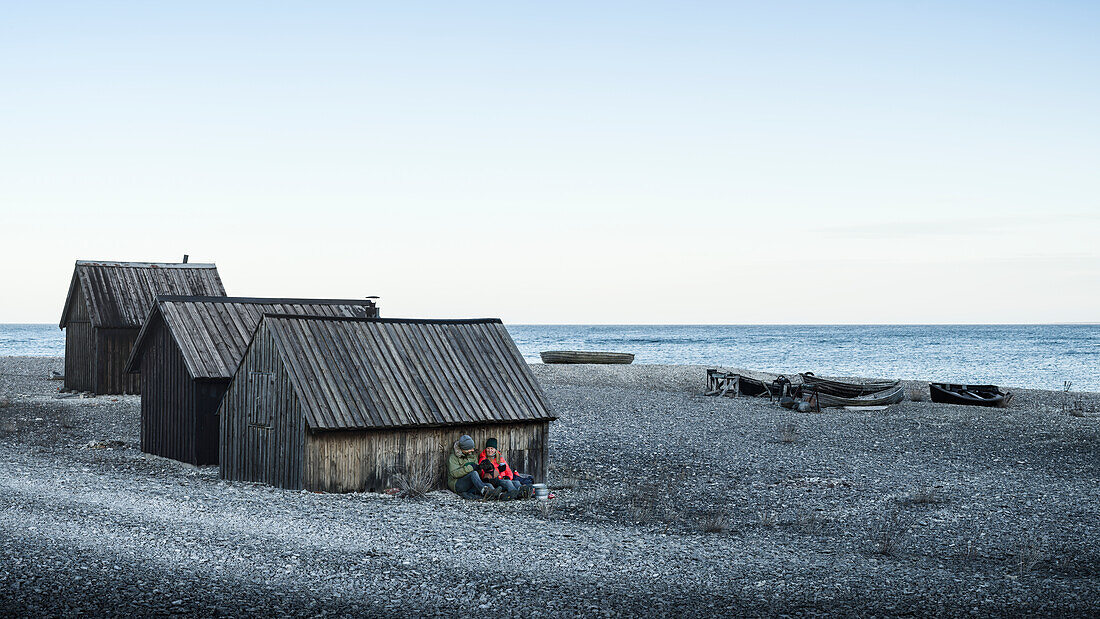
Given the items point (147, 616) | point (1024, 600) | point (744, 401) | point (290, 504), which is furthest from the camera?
point (744, 401)

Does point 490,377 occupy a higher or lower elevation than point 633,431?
higher

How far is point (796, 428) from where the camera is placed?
3095cm

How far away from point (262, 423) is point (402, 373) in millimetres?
2871

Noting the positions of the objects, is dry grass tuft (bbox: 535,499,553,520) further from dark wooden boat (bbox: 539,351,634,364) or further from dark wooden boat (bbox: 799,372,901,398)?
dark wooden boat (bbox: 539,351,634,364)

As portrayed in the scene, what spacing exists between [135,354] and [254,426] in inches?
297

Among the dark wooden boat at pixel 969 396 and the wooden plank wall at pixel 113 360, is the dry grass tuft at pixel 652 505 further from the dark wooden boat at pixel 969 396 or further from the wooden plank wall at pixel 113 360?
the wooden plank wall at pixel 113 360

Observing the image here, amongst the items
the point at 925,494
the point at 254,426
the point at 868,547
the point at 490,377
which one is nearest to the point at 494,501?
the point at 490,377

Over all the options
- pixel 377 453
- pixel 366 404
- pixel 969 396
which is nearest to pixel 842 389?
pixel 969 396

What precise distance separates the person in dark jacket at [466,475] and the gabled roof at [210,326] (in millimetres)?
6882

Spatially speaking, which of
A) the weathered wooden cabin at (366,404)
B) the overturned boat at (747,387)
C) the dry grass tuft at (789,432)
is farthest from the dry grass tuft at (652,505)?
the overturned boat at (747,387)

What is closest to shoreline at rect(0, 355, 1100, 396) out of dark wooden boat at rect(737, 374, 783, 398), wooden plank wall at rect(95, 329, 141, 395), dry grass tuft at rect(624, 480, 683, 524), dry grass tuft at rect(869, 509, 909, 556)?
dark wooden boat at rect(737, 374, 783, 398)

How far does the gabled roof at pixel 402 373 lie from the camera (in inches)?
727

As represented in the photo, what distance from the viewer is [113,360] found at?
3762cm

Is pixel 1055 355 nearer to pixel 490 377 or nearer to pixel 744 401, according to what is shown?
pixel 744 401
